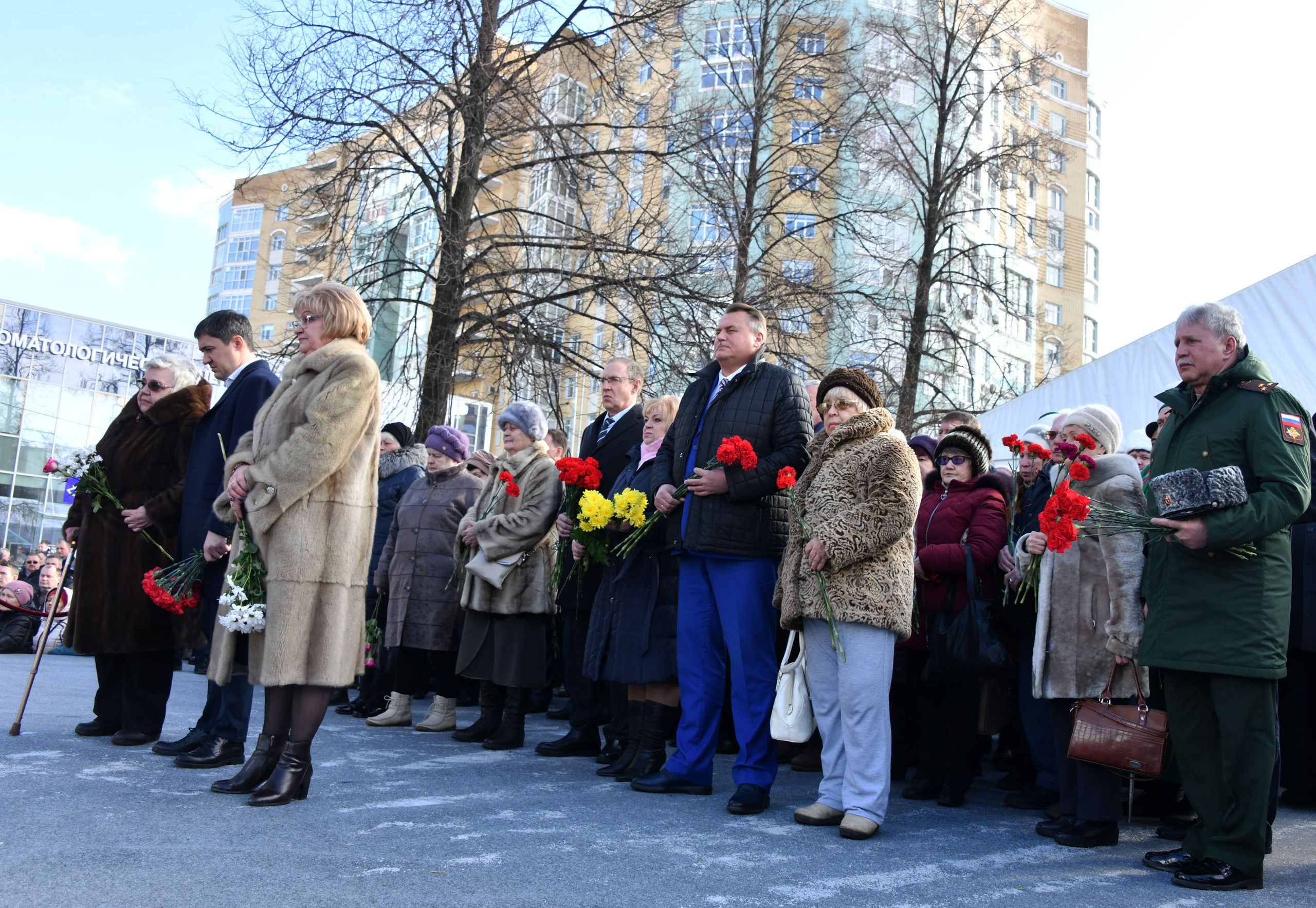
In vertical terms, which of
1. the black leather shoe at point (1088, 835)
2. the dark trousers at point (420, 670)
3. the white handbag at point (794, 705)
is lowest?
the black leather shoe at point (1088, 835)

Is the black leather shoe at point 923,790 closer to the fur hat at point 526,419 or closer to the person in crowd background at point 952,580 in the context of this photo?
the person in crowd background at point 952,580

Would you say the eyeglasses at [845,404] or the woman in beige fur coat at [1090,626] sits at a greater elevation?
the eyeglasses at [845,404]

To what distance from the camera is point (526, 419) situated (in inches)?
287

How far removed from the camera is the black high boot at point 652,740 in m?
5.65

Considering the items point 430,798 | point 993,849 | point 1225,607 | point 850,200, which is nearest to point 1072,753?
point 993,849

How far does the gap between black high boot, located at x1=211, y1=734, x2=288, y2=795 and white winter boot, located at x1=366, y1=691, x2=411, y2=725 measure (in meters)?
2.78

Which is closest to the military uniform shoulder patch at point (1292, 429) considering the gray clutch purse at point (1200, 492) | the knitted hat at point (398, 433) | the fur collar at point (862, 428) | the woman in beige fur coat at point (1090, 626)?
the gray clutch purse at point (1200, 492)

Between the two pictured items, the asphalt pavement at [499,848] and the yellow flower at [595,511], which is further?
the yellow flower at [595,511]

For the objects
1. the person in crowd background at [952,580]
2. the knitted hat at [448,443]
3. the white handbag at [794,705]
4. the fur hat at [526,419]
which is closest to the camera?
the white handbag at [794,705]

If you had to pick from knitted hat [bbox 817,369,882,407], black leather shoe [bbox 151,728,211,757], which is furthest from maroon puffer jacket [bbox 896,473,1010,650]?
black leather shoe [bbox 151,728,211,757]

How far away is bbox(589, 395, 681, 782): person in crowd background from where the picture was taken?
5.76m

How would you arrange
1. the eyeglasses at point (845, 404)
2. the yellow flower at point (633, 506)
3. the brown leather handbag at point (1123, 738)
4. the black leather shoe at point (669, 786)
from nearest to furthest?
1. the brown leather handbag at point (1123, 738)
2. the eyeglasses at point (845, 404)
3. the black leather shoe at point (669, 786)
4. the yellow flower at point (633, 506)

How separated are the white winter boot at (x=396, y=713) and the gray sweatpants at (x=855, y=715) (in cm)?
367

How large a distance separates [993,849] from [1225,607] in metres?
1.33
